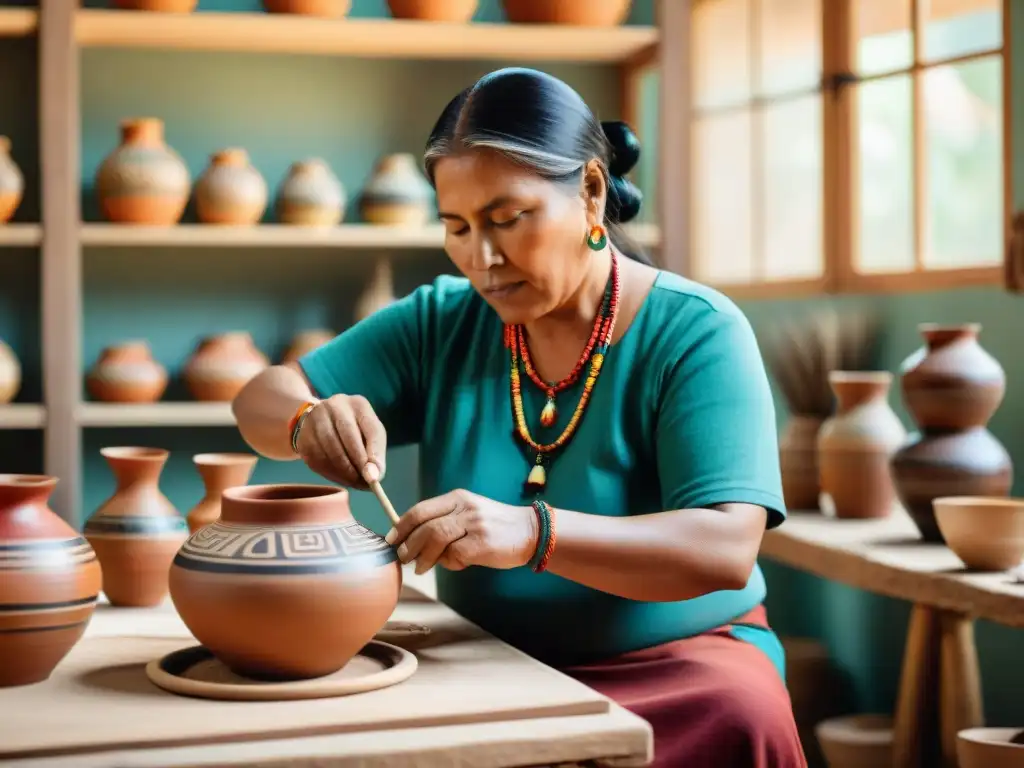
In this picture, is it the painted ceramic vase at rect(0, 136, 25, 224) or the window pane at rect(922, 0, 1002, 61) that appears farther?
the painted ceramic vase at rect(0, 136, 25, 224)

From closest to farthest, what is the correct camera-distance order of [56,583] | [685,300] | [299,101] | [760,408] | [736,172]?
[56,583], [760,408], [685,300], [299,101], [736,172]

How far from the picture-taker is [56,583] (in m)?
1.20

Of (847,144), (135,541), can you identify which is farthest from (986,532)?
(847,144)

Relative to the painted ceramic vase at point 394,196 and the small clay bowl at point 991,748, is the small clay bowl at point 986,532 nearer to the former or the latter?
the small clay bowl at point 991,748

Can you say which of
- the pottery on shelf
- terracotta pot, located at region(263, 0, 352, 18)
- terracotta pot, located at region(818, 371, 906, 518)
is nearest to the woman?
the pottery on shelf

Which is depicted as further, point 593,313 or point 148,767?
point 593,313

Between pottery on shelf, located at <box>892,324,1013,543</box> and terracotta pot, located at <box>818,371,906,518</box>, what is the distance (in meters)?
0.28

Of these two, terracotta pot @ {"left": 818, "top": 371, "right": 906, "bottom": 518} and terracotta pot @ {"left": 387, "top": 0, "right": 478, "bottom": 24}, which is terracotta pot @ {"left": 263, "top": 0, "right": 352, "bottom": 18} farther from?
terracotta pot @ {"left": 818, "top": 371, "right": 906, "bottom": 518}

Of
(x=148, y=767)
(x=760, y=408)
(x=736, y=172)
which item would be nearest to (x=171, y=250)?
(x=736, y=172)

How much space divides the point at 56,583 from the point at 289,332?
237 centimetres

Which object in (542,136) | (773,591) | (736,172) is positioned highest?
(736,172)

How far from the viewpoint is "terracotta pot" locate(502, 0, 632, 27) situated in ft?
10.5

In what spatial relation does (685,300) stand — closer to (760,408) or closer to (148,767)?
(760,408)

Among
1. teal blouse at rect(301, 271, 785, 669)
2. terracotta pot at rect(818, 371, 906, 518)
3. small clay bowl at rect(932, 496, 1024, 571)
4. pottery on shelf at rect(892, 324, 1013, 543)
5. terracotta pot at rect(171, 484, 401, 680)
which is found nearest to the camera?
terracotta pot at rect(171, 484, 401, 680)
